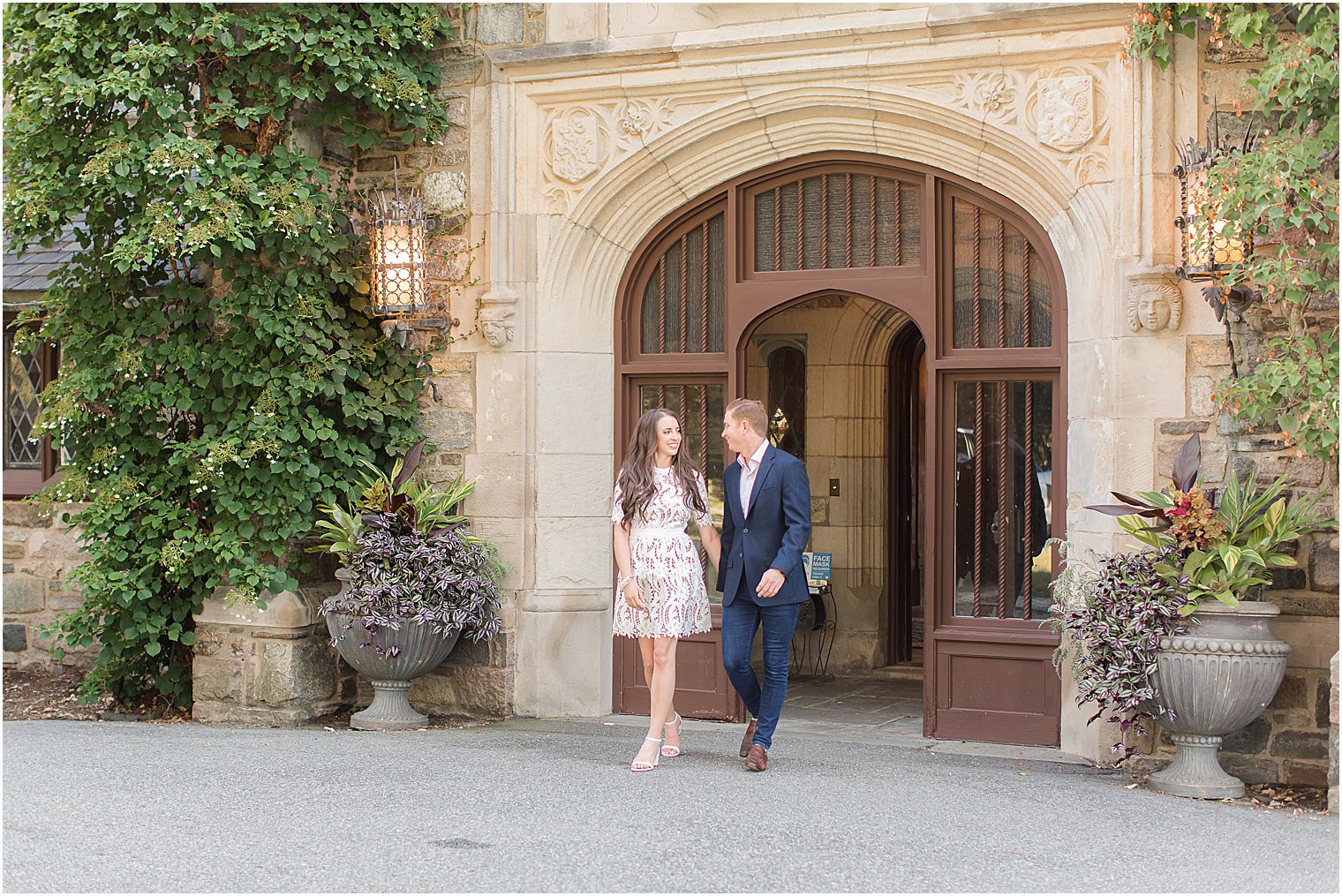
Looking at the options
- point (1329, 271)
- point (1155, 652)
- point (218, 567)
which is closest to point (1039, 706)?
point (1155, 652)

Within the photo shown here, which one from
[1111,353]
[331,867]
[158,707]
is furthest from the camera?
[158,707]

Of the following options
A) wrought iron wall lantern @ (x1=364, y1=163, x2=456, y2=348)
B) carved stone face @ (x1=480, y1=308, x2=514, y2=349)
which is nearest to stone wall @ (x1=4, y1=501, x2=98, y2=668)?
wrought iron wall lantern @ (x1=364, y1=163, x2=456, y2=348)

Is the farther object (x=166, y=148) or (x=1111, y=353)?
(x=166, y=148)

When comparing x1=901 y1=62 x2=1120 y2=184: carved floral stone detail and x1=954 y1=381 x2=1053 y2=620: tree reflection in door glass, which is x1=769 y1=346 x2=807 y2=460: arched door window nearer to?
x1=954 y1=381 x2=1053 y2=620: tree reflection in door glass

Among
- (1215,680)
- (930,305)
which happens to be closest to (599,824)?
(1215,680)

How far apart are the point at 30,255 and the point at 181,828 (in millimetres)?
5806

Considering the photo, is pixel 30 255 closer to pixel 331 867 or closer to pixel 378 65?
pixel 378 65

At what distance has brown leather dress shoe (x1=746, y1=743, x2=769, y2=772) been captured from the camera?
595cm

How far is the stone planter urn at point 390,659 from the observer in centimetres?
700

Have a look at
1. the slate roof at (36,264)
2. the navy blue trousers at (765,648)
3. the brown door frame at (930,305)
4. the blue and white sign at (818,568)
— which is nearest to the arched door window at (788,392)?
the blue and white sign at (818,568)

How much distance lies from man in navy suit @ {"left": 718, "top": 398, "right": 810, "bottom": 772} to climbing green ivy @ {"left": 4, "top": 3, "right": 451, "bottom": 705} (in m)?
2.29

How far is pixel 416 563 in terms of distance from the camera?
706cm

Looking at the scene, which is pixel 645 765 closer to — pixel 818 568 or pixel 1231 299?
pixel 1231 299

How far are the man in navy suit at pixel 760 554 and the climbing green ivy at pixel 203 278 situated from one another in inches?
90.4
